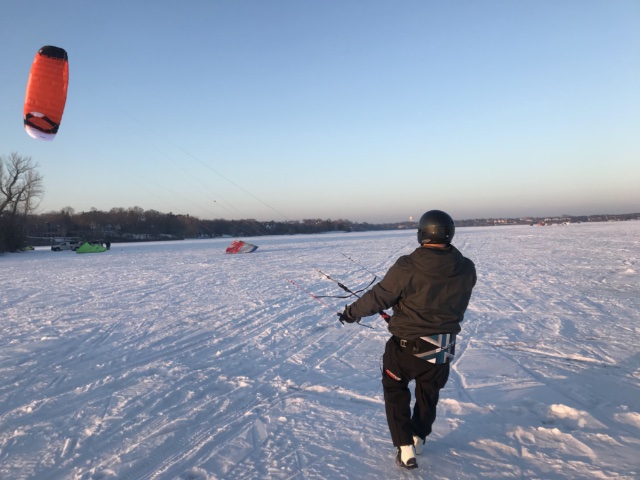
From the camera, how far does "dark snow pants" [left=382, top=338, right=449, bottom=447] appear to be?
2.61 m

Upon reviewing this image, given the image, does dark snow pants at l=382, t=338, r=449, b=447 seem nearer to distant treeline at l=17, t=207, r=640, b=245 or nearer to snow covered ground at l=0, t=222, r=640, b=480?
snow covered ground at l=0, t=222, r=640, b=480

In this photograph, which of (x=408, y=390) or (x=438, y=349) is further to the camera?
(x=408, y=390)

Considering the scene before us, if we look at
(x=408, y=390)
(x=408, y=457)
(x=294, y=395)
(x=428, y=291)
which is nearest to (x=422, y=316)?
(x=428, y=291)

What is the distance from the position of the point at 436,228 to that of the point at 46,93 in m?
10.0

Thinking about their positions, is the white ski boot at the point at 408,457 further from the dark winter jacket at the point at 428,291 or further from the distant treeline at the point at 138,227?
the distant treeline at the point at 138,227

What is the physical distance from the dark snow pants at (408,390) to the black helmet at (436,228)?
74 cm

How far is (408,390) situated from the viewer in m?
2.68

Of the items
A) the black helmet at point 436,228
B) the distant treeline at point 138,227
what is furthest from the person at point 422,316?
the distant treeline at point 138,227

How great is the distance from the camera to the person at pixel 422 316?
251cm

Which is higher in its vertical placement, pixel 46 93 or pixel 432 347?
pixel 46 93

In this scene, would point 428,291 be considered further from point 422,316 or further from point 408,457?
point 408,457

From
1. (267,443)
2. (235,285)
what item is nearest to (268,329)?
(267,443)

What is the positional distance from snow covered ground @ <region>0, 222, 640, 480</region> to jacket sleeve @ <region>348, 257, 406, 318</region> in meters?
1.07

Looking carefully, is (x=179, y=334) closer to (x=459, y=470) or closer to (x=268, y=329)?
(x=268, y=329)
